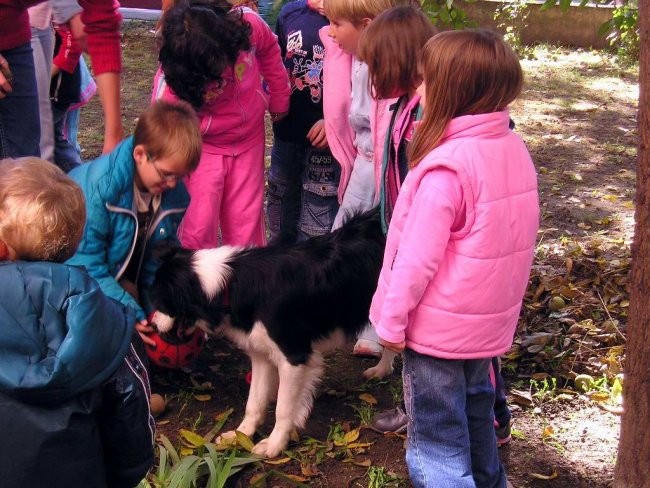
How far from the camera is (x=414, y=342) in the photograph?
2770 mm

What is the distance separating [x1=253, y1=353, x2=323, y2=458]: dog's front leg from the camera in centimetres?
355

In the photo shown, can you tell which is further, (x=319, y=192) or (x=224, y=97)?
(x=319, y=192)

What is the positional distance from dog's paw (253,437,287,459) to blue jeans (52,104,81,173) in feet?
8.39

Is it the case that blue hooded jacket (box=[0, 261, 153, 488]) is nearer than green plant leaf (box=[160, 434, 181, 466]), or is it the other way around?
blue hooded jacket (box=[0, 261, 153, 488])

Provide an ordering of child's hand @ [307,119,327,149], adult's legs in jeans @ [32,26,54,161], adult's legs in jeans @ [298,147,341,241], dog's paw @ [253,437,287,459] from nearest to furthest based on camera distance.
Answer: dog's paw @ [253,437,287,459] → adult's legs in jeans @ [32,26,54,161] → child's hand @ [307,119,327,149] → adult's legs in jeans @ [298,147,341,241]

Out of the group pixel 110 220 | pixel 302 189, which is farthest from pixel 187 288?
pixel 302 189

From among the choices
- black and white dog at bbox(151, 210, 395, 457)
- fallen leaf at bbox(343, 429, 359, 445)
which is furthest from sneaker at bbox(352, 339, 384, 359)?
fallen leaf at bbox(343, 429, 359, 445)

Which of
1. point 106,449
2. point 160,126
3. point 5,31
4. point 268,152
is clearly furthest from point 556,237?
point 106,449

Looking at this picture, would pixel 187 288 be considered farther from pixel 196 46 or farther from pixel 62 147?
pixel 62 147

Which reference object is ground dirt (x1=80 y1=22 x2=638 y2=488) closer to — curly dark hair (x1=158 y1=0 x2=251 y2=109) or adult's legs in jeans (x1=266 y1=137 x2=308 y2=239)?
adult's legs in jeans (x1=266 y1=137 x2=308 y2=239)

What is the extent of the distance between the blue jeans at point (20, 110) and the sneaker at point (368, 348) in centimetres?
188

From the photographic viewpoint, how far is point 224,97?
4145mm

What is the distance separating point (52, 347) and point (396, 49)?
193 cm

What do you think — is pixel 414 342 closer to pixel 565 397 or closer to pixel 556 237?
pixel 565 397
